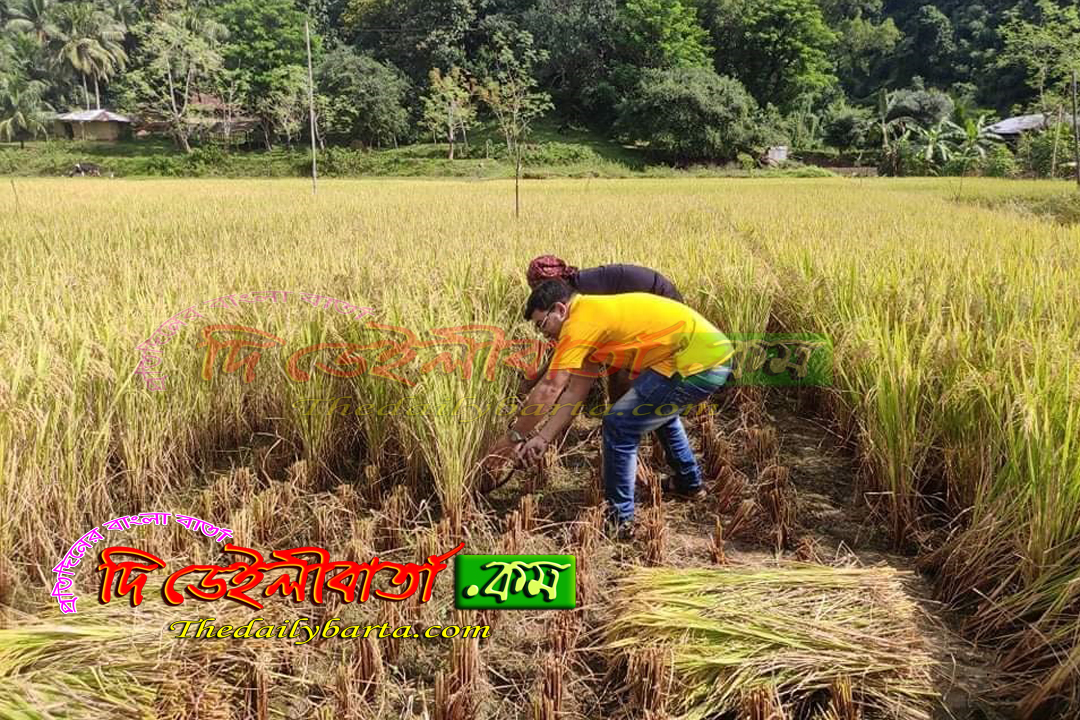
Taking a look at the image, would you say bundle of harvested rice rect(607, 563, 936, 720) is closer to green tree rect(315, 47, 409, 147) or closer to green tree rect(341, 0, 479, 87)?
green tree rect(315, 47, 409, 147)

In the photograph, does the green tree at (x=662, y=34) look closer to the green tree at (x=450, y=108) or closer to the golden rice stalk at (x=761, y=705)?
the green tree at (x=450, y=108)

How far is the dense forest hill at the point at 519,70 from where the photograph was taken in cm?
3012

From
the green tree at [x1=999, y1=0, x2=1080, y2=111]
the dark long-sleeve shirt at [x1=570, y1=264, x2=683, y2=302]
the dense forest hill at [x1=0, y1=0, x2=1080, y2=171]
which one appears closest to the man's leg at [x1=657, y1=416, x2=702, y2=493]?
the dark long-sleeve shirt at [x1=570, y1=264, x2=683, y2=302]

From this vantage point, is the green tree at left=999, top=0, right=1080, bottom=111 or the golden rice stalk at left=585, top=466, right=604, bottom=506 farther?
the green tree at left=999, top=0, right=1080, bottom=111

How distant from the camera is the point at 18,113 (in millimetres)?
33156

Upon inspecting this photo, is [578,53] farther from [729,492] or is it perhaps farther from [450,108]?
[729,492]

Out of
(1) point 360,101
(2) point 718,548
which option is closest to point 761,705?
(2) point 718,548

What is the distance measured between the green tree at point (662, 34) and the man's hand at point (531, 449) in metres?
35.2

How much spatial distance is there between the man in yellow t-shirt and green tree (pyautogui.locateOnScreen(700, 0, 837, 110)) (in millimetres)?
38387

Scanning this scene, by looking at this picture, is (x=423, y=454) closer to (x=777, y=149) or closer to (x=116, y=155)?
(x=777, y=149)

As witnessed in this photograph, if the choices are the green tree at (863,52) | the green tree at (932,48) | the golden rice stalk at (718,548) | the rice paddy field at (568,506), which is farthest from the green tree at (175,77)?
the green tree at (932,48)

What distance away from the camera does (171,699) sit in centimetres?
149

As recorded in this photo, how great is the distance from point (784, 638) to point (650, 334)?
109cm

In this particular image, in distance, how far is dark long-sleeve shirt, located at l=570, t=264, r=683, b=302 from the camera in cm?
325
